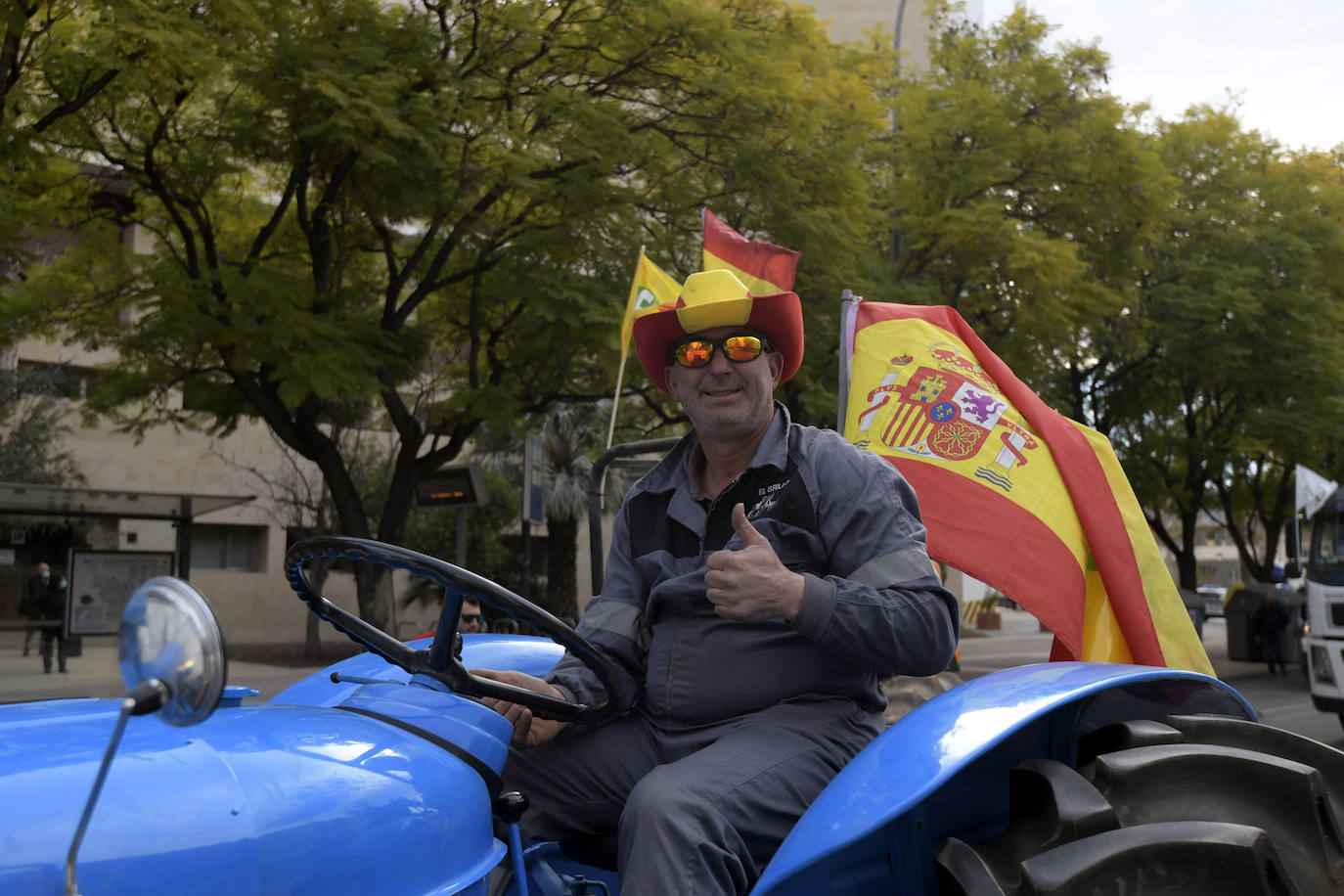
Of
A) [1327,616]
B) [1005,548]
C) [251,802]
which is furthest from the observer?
[1327,616]

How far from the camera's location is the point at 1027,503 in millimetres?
3893

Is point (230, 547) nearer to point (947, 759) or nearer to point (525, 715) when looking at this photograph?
point (525, 715)

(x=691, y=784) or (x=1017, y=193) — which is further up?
(x=1017, y=193)

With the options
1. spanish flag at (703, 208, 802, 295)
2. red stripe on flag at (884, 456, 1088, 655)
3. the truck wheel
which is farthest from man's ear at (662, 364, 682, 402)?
spanish flag at (703, 208, 802, 295)

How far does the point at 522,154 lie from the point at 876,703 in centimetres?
834

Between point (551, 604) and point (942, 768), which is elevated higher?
point (942, 768)

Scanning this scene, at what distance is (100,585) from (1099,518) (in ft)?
39.0

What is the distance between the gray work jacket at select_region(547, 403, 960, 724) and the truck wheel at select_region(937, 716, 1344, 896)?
0.35 metres

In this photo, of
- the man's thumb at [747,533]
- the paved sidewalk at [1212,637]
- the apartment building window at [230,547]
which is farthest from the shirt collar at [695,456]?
the apartment building window at [230,547]

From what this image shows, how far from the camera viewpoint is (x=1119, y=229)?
13.8 m

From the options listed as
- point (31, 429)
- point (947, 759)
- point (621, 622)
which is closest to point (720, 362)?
point (621, 622)

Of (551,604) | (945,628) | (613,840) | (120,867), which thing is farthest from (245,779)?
(551,604)

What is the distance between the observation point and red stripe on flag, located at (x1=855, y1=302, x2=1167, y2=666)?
376 centimetres

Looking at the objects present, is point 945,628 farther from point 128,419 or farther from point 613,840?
point 128,419
